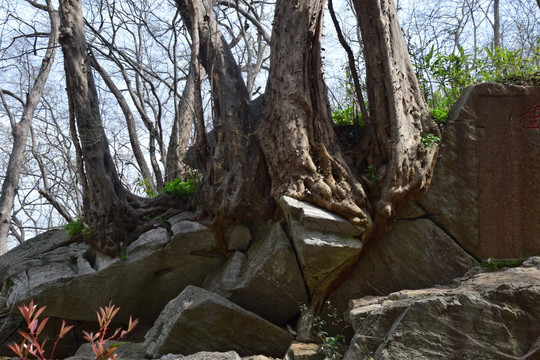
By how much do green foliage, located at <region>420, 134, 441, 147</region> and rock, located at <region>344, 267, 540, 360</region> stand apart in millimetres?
1802

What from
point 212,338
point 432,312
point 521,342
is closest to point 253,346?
point 212,338

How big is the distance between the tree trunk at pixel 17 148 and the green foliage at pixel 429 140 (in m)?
8.98

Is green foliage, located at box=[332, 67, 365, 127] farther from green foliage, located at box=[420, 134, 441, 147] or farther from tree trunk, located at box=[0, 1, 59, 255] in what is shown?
tree trunk, located at box=[0, 1, 59, 255]

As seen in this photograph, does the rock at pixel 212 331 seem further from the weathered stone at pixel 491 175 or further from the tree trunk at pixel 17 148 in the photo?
the tree trunk at pixel 17 148

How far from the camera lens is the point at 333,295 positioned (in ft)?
15.4

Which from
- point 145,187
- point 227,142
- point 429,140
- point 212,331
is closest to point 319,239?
point 212,331

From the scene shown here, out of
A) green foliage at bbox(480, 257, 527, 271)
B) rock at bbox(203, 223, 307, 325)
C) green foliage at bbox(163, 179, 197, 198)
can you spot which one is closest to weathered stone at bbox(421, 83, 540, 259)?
green foliage at bbox(480, 257, 527, 271)

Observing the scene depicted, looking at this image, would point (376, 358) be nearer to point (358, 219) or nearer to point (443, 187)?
point (358, 219)

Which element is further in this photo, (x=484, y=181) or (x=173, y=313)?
(x=484, y=181)

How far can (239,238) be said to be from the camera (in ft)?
16.9

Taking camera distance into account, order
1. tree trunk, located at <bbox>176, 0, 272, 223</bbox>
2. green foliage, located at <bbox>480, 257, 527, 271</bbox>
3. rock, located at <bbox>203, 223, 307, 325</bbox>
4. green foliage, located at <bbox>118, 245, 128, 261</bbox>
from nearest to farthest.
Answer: green foliage, located at <bbox>480, 257, 527, 271</bbox> < rock, located at <bbox>203, 223, 307, 325</bbox> < tree trunk, located at <bbox>176, 0, 272, 223</bbox> < green foliage, located at <bbox>118, 245, 128, 261</bbox>

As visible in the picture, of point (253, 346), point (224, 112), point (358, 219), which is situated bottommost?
point (253, 346)

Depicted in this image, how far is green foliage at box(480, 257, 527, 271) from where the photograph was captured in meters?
4.40

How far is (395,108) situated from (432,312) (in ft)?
7.71
